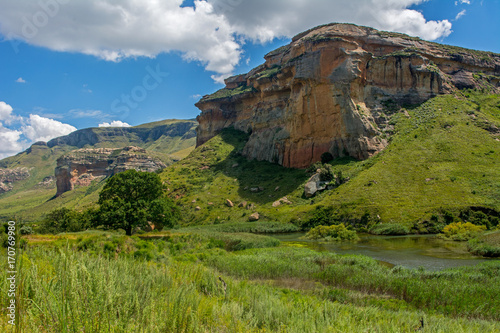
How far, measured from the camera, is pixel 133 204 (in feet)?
104

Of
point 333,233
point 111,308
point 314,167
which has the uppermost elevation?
point 314,167

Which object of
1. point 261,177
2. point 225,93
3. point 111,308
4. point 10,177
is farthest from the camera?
point 10,177

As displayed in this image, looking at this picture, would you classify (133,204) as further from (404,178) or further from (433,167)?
(433,167)

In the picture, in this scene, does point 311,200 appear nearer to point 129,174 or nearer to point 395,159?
point 395,159

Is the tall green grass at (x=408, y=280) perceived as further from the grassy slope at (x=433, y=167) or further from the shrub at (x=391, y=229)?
the grassy slope at (x=433, y=167)

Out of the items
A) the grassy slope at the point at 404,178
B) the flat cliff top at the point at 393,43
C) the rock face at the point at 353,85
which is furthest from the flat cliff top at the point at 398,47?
the grassy slope at the point at 404,178

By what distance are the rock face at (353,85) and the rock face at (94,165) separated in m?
78.0

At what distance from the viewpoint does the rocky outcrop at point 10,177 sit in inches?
7163

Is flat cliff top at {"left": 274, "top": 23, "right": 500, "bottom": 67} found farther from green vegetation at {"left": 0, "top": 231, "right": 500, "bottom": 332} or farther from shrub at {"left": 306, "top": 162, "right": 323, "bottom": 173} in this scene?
green vegetation at {"left": 0, "top": 231, "right": 500, "bottom": 332}

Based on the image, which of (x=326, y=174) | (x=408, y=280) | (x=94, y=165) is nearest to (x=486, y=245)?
(x=408, y=280)

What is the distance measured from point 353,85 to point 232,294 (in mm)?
61684

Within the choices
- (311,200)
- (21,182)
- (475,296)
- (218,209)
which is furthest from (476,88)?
(21,182)

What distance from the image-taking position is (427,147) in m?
49.5

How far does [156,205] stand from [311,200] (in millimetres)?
28272
